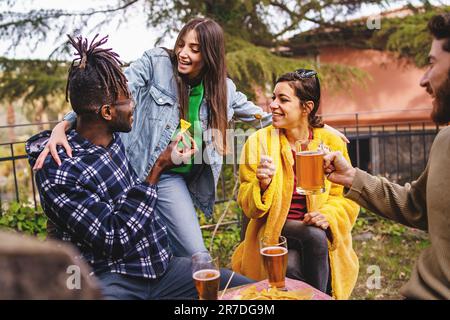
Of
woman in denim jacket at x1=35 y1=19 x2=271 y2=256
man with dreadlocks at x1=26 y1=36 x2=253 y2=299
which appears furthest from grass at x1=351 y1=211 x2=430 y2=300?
man with dreadlocks at x1=26 y1=36 x2=253 y2=299

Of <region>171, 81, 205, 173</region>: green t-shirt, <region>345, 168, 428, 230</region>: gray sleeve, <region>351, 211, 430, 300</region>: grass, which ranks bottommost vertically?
<region>351, 211, 430, 300</region>: grass

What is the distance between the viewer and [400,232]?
611 centimetres

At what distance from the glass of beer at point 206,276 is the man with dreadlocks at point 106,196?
0.36 meters

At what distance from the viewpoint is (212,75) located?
9.70ft

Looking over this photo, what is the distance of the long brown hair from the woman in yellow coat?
0.90 feet

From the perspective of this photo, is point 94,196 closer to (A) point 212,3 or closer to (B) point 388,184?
(B) point 388,184

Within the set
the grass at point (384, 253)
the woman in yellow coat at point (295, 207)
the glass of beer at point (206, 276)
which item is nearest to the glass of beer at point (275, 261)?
the glass of beer at point (206, 276)

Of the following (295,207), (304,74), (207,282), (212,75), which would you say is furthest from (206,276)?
(304,74)

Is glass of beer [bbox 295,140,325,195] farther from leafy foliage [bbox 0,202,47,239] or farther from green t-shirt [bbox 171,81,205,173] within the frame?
leafy foliage [bbox 0,202,47,239]

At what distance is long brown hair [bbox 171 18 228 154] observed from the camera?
2.82 metres

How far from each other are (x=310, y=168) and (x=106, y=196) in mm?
1051

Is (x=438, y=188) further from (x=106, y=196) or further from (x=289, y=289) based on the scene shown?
(x=106, y=196)
